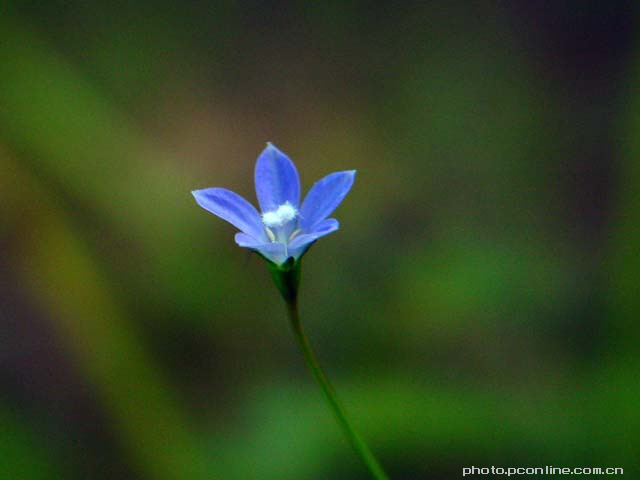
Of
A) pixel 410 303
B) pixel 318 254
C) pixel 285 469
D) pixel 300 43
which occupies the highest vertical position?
pixel 300 43

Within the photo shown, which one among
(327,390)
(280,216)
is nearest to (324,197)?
(280,216)

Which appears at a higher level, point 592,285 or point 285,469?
point 592,285

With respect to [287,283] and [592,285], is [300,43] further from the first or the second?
[287,283]

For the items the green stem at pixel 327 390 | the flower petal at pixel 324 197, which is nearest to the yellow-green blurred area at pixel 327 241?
the green stem at pixel 327 390

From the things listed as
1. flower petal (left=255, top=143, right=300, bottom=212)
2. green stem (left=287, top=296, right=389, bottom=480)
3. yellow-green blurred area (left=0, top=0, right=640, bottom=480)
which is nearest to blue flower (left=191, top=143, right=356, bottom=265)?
flower petal (left=255, top=143, right=300, bottom=212)

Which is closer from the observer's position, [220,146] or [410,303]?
[410,303]

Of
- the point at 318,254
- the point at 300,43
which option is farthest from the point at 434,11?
the point at 318,254

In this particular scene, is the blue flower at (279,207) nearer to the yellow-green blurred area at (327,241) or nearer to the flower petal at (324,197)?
the flower petal at (324,197)
